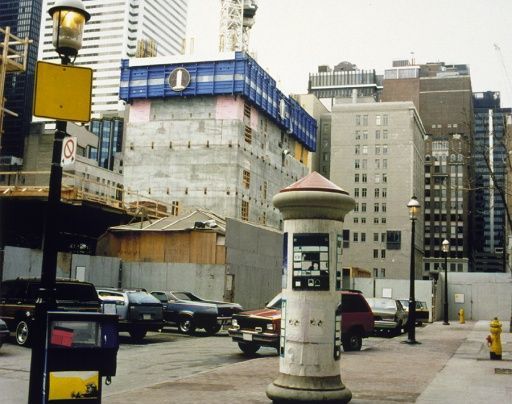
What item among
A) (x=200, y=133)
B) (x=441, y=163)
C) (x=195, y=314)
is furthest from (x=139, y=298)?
(x=441, y=163)

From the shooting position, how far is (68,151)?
7.58 m

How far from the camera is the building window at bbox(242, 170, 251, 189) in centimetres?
7538

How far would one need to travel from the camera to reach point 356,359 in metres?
17.2

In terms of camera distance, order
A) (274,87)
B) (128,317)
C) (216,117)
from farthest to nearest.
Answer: (274,87), (216,117), (128,317)

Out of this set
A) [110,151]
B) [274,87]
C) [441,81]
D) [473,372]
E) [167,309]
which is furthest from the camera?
[110,151]

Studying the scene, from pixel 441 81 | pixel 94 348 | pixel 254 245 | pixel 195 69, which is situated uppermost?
pixel 441 81

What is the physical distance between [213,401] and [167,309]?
14791mm

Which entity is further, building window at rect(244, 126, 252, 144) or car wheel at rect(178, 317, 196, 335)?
building window at rect(244, 126, 252, 144)

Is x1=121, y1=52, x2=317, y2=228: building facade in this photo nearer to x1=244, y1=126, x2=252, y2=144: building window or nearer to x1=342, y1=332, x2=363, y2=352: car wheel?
x1=244, y1=126, x2=252, y2=144: building window

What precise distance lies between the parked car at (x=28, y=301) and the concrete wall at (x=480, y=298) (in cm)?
4017

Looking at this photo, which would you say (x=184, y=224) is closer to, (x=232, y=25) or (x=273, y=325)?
(x=273, y=325)

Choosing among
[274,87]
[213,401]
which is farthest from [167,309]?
[274,87]

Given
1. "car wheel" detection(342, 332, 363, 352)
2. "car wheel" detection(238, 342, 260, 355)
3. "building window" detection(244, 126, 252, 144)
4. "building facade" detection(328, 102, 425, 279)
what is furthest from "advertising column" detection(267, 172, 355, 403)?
"building facade" detection(328, 102, 425, 279)

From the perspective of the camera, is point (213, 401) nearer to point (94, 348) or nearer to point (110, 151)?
point (94, 348)
